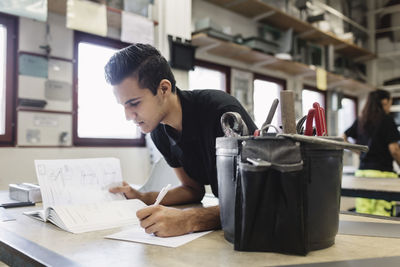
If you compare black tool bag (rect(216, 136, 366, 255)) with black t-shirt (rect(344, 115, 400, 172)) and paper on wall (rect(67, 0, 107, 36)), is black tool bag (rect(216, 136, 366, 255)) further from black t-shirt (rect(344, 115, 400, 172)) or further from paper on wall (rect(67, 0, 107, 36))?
black t-shirt (rect(344, 115, 400, 172))

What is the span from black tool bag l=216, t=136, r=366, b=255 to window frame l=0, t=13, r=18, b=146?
80.0 inches

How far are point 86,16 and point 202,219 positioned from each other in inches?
73.6

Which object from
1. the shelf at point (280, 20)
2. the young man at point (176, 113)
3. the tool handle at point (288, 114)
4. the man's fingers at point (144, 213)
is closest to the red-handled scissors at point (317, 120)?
the tool handle at point (288, 114)

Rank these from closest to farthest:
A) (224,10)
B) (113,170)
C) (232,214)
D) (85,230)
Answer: (232,214), (85,230), (113,170), (224,10)

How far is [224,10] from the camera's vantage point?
3.79m

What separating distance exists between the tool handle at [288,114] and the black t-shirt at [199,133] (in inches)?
12.0

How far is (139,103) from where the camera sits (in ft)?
3.41

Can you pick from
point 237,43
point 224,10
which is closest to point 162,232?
point 237,43

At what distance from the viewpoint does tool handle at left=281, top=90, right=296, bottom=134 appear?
0.65 meters

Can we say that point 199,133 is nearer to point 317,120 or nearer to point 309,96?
point 317,120

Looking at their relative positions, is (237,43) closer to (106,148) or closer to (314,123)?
(106,148)

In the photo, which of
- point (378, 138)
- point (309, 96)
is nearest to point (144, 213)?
point (378, 138)

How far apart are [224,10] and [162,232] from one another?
11.2 feet

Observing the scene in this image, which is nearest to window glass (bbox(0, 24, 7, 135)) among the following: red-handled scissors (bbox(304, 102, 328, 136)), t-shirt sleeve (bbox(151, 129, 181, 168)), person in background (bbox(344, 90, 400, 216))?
t-shirt sleeve (bbox(151, 129, 181, 168))
